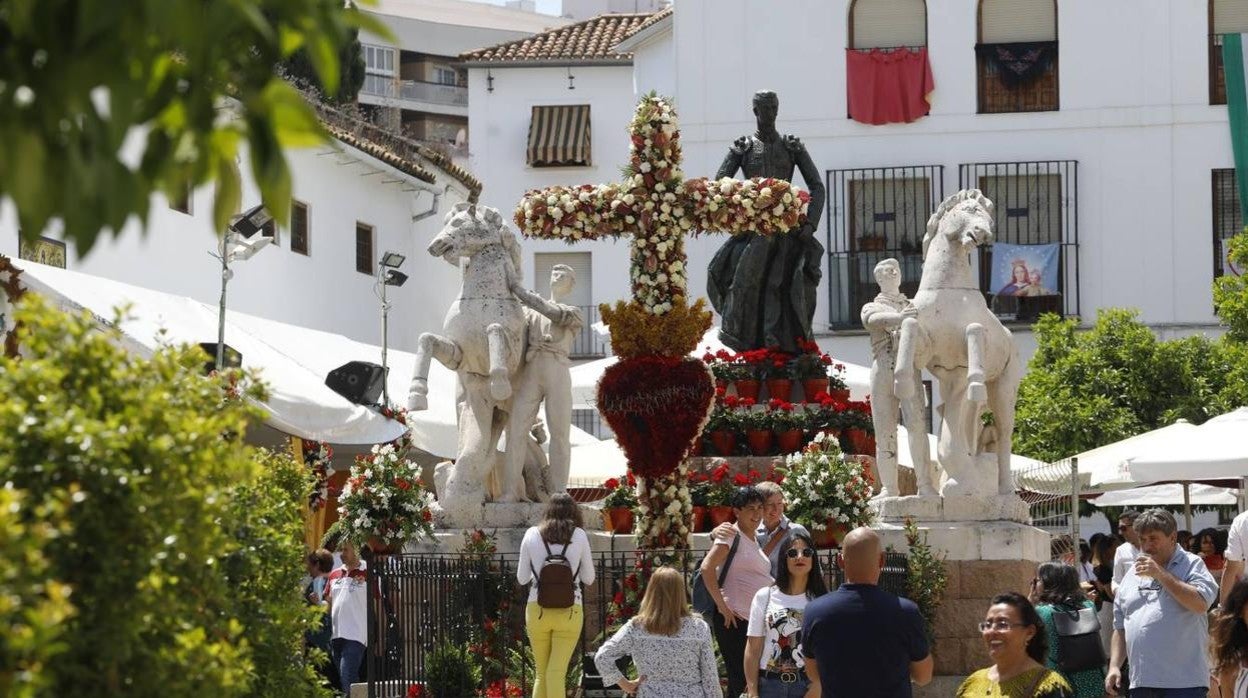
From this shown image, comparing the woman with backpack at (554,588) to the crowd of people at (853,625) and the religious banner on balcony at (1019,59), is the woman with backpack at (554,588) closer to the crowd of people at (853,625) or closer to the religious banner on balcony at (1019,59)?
the crowd of people at (853,625)

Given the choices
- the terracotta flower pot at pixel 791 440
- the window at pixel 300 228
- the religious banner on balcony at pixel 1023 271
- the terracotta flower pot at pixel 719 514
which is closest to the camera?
the terracotta flower pot at pixel 719 514

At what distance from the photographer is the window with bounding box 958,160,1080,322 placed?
34438mm

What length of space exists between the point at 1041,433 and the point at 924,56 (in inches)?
360

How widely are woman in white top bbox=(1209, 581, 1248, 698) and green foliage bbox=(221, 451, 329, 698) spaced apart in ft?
11.1

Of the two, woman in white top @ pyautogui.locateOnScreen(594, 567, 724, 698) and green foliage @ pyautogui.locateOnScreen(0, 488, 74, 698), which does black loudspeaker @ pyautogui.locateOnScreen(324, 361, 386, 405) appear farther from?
green foliage @ pyautogui.locateOnScreen(0, 488, 74, 698)

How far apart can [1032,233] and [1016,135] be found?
1721 millimetres

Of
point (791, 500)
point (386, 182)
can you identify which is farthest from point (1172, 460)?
point (386, 182)

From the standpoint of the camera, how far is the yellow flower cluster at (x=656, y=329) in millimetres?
13875

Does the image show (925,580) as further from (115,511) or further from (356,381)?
(115,511)

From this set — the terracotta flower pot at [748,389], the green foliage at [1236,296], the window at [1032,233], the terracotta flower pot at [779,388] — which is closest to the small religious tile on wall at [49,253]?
the terracotta flower pot at [748,389]

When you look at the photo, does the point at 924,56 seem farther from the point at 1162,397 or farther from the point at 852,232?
the point at 1162,397

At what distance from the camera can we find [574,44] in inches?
1719

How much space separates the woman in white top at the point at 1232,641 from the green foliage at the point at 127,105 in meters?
5.95

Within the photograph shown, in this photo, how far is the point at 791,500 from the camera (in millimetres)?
13555
